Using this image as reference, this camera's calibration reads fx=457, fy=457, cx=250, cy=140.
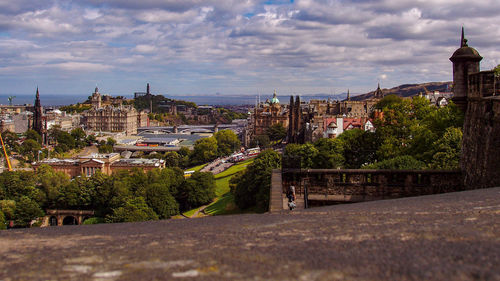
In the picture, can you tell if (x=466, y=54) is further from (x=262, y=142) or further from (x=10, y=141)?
(x=10, y=141)

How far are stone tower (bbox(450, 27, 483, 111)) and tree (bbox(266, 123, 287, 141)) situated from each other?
118 meters

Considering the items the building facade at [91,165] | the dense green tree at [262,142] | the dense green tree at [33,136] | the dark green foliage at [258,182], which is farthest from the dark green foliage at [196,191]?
the dense green tree at [33,136]

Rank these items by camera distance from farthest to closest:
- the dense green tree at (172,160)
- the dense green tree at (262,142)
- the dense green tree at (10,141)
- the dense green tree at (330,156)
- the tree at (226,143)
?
the tree at (226,143)
the dense green tree at (262,142)
the dense green tree at (10,141)
the dense green tree at (172,160)
the dense green tree at (330,156)

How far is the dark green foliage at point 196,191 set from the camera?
2343 inches

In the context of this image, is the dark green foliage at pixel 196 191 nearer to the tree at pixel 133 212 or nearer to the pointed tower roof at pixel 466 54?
the tree at pixel 133 212

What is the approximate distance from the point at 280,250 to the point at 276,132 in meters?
130

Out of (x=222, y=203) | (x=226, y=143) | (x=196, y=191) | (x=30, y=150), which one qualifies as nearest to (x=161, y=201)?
(x=196, y=191)

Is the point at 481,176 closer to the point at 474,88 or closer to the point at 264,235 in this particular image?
the point at 474,88

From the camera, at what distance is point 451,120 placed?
32531 mm

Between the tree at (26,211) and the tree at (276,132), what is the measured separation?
85.0m

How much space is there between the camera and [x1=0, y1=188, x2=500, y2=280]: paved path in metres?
3.72

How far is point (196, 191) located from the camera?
59500 mm

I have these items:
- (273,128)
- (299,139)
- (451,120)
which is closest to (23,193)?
(299,139)

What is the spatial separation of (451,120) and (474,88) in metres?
20.9
